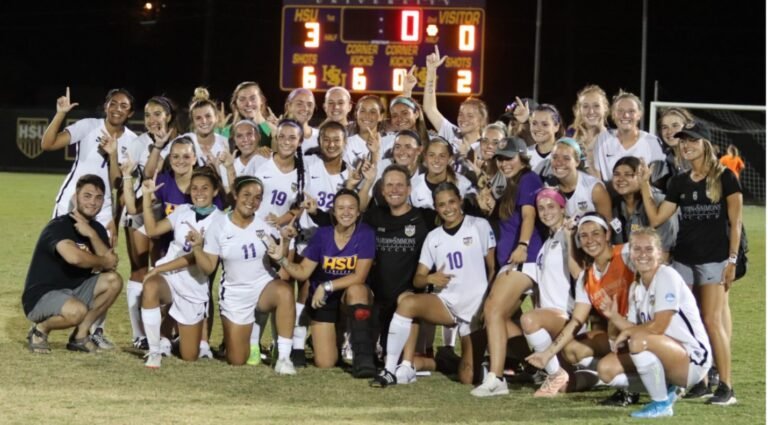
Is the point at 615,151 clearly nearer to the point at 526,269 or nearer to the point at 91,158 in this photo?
the point at 526,269

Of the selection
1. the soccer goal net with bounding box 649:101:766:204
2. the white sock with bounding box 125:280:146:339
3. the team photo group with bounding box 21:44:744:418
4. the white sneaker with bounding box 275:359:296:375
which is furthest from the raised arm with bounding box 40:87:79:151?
the soccer goal net with bounding box 649:101:766:204

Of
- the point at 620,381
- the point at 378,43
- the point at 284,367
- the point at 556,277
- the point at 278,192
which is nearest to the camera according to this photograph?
the point at 620,381

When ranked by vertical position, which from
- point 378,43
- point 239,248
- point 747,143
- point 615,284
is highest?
point 378,43

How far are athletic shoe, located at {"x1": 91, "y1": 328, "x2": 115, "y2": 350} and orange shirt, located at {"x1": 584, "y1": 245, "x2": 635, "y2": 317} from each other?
3.38 meters

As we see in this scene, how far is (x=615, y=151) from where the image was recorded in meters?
7.93

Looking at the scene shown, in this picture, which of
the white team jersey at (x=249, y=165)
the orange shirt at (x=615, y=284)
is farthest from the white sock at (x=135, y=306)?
the orange shirt at (x=615, y=284)

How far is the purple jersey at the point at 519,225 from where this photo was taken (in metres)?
7.48

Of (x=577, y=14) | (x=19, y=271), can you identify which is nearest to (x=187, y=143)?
(x=19, y=271)

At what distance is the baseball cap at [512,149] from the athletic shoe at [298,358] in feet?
5.87

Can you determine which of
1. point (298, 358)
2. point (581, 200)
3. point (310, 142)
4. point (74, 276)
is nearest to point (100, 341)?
point (74, 276)

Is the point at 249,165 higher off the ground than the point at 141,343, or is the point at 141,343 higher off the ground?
the point at 249,165

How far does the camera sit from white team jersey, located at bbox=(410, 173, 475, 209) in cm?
802

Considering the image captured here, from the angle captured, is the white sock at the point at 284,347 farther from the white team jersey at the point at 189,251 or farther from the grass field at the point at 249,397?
the white team jersey at the point at 189,251

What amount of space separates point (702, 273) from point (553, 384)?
1.09 metres
